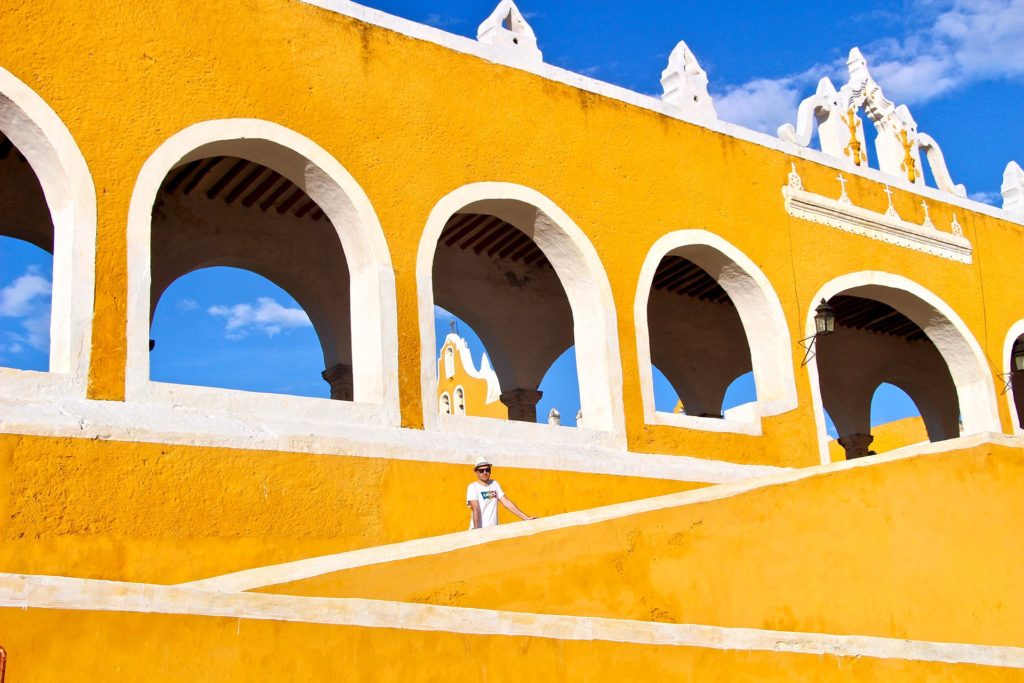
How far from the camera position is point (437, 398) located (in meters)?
6.79

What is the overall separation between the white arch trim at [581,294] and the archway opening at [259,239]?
1.40m

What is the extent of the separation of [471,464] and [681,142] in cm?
314

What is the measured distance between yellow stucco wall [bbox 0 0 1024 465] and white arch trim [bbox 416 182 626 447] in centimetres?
7

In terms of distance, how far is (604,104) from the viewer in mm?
7707

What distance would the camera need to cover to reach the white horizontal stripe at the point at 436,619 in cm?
298

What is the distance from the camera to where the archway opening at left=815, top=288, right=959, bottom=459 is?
1202cm

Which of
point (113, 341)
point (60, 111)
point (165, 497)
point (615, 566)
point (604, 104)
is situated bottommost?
point (615, 566)

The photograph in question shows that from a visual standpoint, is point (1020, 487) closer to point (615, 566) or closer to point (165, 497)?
point (615, 566)

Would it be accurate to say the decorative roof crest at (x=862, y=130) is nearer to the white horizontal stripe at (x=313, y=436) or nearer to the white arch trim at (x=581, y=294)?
the white arch trim at (x=581, y=294)

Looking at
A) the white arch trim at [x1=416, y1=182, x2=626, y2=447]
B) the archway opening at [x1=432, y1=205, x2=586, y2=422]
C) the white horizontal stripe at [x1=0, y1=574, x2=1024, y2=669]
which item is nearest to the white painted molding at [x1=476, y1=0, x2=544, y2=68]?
the white arch trim at [x1=416, y1=182, x2=626, y2=447]

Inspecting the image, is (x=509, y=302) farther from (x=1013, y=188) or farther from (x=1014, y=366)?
(x=1013, y=188)

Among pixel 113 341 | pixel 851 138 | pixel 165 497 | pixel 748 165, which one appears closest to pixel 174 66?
pixel 113 341

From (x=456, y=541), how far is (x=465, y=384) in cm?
1787

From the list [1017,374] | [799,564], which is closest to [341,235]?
[799,564]
